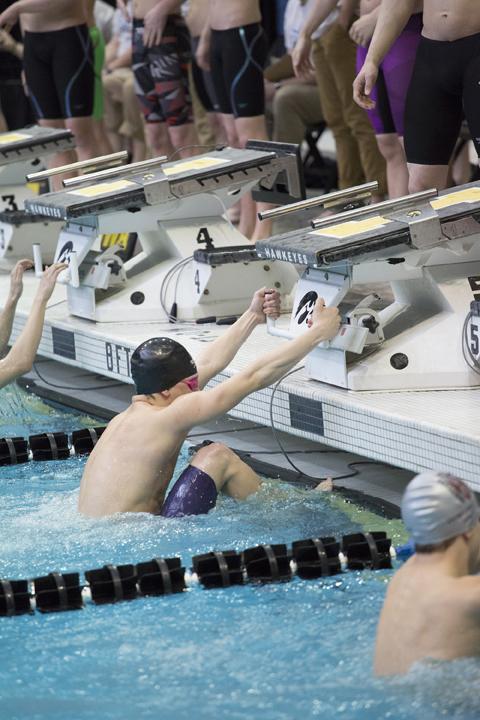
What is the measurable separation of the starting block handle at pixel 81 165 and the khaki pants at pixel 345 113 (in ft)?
4.78

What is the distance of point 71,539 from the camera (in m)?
4.05

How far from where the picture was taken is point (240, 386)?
403cm

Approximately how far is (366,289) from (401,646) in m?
3.87

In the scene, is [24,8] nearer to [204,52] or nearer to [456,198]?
[204,52]

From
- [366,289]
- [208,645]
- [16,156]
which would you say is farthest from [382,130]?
Answer: [208,645]

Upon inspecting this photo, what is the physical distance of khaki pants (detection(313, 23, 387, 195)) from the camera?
7391mm

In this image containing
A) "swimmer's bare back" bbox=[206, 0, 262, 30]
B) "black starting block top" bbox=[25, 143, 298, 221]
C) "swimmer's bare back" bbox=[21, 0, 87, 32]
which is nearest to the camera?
"black starting block top" bbox=[25, 143, 298, 221]

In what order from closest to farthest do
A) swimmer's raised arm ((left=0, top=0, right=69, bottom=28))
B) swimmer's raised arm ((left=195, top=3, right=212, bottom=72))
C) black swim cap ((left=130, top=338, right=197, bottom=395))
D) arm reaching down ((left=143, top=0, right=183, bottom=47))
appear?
1. black swim cap ((left=130, top=338, right=197, bottom=395))
2. arm reaching down ((left=143, top=0, right=183, bottom=47))
3. swimmer's raised arm ((left=0, top=0, right=69, bottom=28))
4. swimmer's raised arm ((left=195, top=3, right=212, bottom=72))

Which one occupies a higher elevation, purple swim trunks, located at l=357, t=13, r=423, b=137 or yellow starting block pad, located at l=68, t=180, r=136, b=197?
purple swim trunks, located at l=357, t=13, r=423, b=137

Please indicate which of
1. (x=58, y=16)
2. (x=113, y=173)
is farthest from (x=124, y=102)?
(x=113, y=173)

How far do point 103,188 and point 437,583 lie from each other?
3517 mm

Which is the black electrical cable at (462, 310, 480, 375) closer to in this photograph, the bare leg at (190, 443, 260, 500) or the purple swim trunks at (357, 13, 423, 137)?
the bare leg at (190, 443, 260, 500)

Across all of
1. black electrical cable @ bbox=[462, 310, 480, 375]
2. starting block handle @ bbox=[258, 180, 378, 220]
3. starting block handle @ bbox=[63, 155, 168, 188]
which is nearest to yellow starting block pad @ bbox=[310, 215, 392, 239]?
starting block handle @ bbox=[258, 180, 378, 220]

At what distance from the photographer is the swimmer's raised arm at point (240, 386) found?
13.1ft
